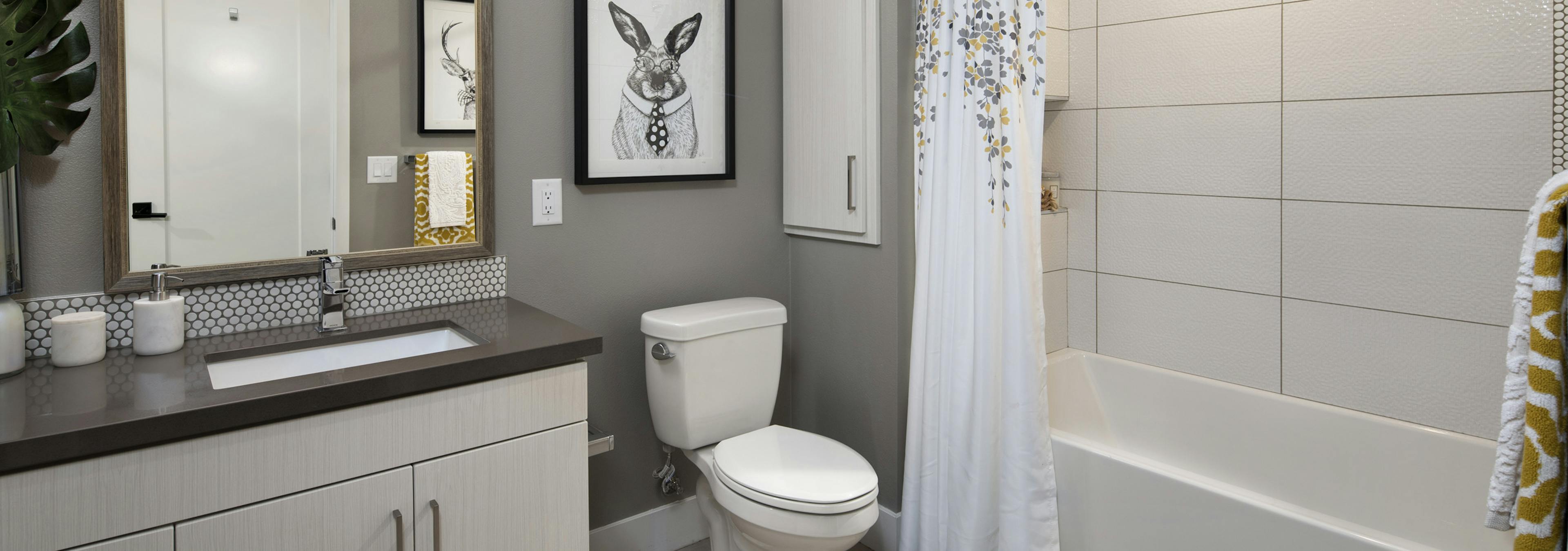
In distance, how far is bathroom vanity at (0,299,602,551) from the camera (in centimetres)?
110

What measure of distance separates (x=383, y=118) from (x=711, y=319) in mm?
906

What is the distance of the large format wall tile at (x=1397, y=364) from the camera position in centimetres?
185

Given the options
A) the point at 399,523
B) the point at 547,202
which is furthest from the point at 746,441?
the point at 399,523

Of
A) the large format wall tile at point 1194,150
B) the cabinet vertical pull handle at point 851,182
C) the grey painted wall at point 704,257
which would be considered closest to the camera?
the grey painted wall at point 704,257

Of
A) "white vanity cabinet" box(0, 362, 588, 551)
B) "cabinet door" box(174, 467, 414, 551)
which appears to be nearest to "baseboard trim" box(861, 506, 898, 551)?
"white vanity cabinet" box(0, 362, 588, 551)

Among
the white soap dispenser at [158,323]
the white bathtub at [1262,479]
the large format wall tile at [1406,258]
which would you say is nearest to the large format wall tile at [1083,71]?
the large format wall tile at [1406,258]

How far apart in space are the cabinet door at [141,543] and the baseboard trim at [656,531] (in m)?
1.18

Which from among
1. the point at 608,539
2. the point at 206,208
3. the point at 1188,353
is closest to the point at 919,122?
the point at 1188,353

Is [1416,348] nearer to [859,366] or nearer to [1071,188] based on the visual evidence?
[1071,188]

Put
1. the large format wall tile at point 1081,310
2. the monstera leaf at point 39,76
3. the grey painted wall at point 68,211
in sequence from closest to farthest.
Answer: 1. the monstera leaf at point 39,76
2. the grey painted wall at point 68,211
3. the large format wall tile at point 1081,310

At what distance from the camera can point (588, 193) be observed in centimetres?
216

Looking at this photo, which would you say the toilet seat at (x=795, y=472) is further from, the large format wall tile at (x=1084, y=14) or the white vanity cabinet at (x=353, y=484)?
the large format wall tile at (x=1084, y=14)

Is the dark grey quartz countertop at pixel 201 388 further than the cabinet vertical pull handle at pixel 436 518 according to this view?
No

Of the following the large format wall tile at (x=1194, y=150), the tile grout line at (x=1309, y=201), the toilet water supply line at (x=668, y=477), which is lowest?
the toilet water supply line at (x=668, y=477)
